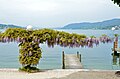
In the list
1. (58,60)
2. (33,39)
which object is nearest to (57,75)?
(33,39)

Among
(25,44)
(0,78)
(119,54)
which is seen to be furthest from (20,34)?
(119,54)

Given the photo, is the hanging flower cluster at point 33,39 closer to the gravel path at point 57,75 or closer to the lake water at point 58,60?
the gravel path at point 57,75

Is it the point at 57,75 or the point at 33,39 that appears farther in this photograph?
the point at 33,39

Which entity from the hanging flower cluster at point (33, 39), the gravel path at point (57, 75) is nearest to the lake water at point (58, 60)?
the hanging flower cluster at point (33, 39)

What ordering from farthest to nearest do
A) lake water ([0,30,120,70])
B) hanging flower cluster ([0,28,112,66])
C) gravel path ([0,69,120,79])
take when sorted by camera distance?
lake water ([0,30,120,70]), hanging flower cluster ([0,28,112,66]), gravel path ([0,69,120,79])

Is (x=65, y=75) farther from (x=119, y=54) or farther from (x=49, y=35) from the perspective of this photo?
(x=119, y=54)

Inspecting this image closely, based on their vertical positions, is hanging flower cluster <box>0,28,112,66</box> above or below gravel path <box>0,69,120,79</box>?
above

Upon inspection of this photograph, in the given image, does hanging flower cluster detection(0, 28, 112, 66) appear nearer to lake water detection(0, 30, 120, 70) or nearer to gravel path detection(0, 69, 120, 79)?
gravel path detection(0, 69, 120, 79)

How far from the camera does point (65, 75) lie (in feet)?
41.8

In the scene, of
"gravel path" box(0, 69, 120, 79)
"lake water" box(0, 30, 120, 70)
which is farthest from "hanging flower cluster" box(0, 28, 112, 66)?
"lake water" box(0, 30, 120, 70)

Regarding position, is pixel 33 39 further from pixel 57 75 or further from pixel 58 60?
pixel 58 60

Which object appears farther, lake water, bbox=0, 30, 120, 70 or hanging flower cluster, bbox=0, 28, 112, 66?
lake water, bbox=0, 30, 120, 70

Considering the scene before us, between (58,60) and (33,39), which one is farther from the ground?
(33,39)

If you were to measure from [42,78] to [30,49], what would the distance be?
6.92ft
